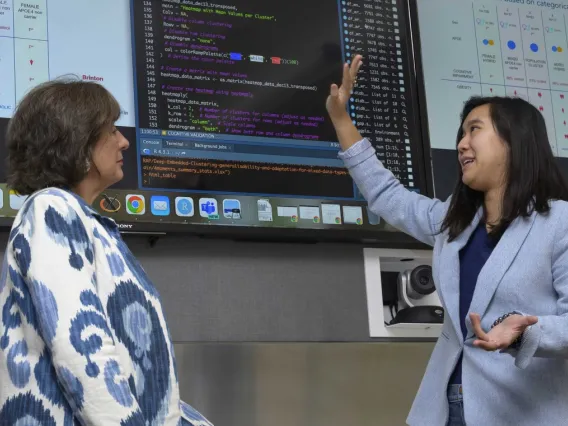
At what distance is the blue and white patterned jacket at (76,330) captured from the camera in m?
1.41

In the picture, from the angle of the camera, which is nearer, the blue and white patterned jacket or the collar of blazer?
the blue and white patterned jacket

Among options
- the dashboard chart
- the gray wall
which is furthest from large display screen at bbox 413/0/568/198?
the gray wall

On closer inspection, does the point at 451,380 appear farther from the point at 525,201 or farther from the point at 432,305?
the point at 432,305

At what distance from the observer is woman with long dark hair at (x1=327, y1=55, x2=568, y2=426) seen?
1894 millimetres

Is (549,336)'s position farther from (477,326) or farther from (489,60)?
(489,60)

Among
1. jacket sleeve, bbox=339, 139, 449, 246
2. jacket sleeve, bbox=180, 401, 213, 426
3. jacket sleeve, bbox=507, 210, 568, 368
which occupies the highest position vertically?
jacket sleeve, bbox=339, 139, 449, 246

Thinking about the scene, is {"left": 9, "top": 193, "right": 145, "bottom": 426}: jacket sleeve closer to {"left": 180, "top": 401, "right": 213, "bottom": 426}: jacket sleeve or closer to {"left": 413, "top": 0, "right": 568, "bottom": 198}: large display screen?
{"left": 180, "top": 401, "right": 213, "bottom": 426}: jacket sleeve

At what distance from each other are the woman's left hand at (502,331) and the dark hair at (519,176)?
0.34 m

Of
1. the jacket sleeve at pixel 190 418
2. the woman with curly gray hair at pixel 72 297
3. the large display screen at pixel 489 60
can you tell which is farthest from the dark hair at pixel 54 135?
the large display screen at pixel 489 60

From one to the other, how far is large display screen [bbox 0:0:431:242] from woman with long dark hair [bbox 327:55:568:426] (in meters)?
0.42

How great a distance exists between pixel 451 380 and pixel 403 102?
116 cm

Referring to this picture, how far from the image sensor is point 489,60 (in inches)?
123

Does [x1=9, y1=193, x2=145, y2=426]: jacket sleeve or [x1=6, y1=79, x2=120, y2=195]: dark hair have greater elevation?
[x1=6, y1=79, x2=120, y2=195]: dark hair

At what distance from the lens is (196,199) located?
8.39 feet
